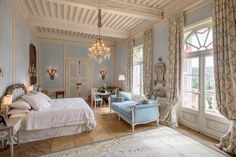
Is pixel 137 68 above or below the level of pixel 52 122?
above

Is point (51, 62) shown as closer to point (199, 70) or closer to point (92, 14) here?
point (92, 14)

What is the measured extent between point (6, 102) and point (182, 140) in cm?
398

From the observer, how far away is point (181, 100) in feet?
14.8

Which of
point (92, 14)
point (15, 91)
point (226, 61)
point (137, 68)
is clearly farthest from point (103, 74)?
point (226, 61)

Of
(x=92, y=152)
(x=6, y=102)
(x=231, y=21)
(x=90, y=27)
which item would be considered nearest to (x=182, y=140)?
(x=92, y=152)

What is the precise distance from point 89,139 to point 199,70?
11.1ft

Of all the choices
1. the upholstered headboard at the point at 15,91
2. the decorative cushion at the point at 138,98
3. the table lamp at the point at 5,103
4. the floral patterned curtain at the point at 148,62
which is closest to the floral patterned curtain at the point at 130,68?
the decorative cushion at the point at 138,98

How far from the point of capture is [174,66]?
14.4ft

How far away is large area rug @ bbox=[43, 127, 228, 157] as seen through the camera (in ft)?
9.27

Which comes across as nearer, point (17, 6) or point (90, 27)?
point (17, 6)

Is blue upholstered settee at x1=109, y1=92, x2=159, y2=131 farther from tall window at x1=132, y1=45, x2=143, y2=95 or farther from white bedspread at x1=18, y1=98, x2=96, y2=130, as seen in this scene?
tall window at x1=132, y1=45, x2=143, y2=95

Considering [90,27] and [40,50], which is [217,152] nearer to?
[90,27]

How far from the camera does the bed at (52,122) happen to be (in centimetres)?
330

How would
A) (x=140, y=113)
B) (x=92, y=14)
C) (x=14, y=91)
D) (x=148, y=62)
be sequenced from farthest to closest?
(x=148, y=62)
(x=92, y=14)
(x=140, y=113)
(x=14, y=91)
